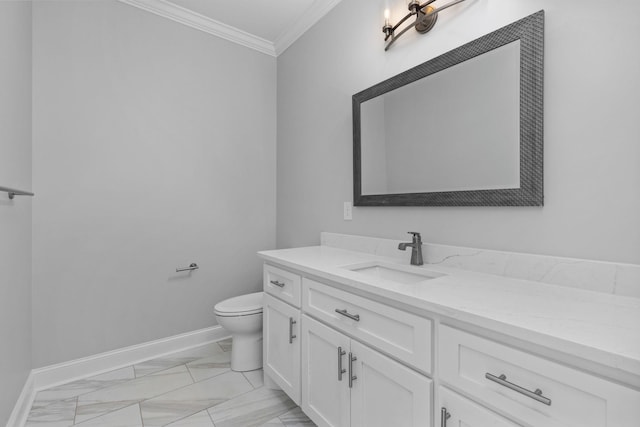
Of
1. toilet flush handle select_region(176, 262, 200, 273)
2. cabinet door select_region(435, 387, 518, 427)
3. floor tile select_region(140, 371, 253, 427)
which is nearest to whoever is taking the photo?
cabinet door select_region(435, 387, 518, 427)

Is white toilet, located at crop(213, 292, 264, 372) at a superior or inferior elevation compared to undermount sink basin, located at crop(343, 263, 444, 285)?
inferior

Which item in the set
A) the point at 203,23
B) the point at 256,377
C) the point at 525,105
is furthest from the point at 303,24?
the point at 256,377

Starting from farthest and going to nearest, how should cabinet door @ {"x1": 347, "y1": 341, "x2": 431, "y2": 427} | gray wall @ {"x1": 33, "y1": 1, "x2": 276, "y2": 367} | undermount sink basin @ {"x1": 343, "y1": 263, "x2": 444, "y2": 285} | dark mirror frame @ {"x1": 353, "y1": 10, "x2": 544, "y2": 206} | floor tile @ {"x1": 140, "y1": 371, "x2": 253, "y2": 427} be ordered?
gray wall @ {"x1": 33, "y1": 1, "x2": 276, "y2": 367}
floor tile @ {"x1": 140, "y1": 371, "x2": 253, "y2": 427}
undermount sink basin @ {"x1": 343, "y1": 263, "x2": 444, "y2": 285}
dark mirror frame @ {"x1": 353, "y1": 10, "x2": 544, "y2": 206}
cabinet door @ {"x1": 347, "y1": 341, "x2": 431, "y2": 427}

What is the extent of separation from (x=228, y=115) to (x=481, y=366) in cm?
247

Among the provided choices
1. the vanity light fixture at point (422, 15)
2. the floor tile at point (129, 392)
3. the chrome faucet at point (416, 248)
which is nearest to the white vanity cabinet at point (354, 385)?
the chrome faucet at point (416, 248)

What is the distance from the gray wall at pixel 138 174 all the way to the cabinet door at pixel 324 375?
1.35 metres

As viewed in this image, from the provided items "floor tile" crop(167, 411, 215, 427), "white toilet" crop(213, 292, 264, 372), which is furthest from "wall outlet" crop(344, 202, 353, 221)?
"floor tile" crop(167, 411, 215, 427)

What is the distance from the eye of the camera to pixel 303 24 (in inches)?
95.0

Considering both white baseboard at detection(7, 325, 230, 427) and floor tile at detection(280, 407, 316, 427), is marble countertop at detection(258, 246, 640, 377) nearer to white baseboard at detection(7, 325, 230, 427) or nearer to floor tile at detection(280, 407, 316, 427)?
floor tile at detection(280, 407, 316, 427)

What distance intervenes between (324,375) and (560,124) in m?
1.34

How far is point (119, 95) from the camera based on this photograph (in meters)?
2.12

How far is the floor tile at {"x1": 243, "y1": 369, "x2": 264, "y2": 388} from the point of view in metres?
1.93

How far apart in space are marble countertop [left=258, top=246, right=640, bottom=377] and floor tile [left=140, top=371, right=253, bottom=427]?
107cm

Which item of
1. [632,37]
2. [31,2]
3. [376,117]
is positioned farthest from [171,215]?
[632,37]
